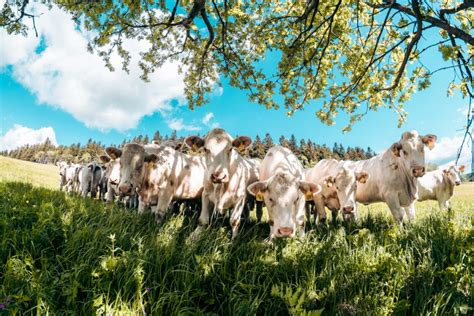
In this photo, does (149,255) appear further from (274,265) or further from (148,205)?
(148,205)

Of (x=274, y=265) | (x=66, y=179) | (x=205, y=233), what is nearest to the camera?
(x=274, y=265)

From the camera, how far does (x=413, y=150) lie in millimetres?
7078

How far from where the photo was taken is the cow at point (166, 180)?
24.6 feet

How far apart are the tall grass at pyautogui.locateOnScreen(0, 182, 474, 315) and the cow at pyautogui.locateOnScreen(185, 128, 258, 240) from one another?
146cm

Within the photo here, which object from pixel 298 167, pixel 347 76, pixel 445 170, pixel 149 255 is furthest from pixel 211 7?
pixel 445 170

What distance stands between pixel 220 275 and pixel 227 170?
2617 mm

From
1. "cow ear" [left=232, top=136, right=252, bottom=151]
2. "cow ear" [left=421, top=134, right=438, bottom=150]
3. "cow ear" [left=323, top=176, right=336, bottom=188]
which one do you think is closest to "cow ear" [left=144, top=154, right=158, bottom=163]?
"cow ear" [left=232, top=136, right=252, bottom=151]

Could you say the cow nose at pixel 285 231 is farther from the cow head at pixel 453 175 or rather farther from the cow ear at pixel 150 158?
the cow head at pixel 453 175

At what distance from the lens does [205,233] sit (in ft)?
17.7

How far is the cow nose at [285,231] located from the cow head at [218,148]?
5.37 feet

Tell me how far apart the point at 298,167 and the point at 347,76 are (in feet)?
23.2

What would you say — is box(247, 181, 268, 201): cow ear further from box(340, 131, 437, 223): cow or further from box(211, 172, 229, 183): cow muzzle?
box(340, 131, 437, 223): cow

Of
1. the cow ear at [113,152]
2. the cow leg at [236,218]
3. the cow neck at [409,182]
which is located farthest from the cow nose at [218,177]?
the cow neck at [409,182]

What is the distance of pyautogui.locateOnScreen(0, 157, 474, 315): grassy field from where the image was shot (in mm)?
3082
